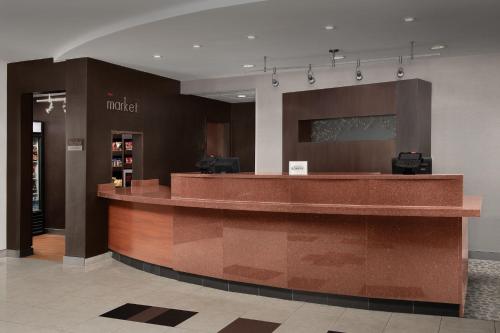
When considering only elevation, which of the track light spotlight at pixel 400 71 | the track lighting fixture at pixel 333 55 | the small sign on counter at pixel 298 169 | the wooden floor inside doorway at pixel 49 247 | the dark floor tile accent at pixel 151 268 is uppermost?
the track lighting fixture at pixel 333 55

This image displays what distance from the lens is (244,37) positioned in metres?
6.30

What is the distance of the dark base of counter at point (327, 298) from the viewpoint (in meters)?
4.69

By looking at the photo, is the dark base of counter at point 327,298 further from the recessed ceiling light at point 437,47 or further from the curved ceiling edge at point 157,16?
the recessed ceiling light at point 437,47

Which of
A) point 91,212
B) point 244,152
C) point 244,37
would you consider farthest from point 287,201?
point 244,152

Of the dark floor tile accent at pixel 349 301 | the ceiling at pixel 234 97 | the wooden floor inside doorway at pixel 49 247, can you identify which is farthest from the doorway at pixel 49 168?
the dark floor tile accent at pixel 349 301

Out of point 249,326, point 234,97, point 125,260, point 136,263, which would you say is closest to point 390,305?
point 249,326

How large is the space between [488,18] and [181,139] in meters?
6.03

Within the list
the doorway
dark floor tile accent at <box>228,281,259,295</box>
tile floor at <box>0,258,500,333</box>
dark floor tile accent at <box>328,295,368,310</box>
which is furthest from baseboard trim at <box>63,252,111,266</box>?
dark floor tile accent at <box>328,295,368,310</box>

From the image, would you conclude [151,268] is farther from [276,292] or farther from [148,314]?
[276,292]

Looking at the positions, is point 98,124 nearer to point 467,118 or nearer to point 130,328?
point 130,328

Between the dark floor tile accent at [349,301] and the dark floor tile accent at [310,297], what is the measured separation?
0.07 meters

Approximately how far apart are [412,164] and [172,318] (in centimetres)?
295

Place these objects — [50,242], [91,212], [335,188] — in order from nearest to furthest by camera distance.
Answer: [335,188] → [91,212] → [50,242]

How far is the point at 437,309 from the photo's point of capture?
4.68 m
